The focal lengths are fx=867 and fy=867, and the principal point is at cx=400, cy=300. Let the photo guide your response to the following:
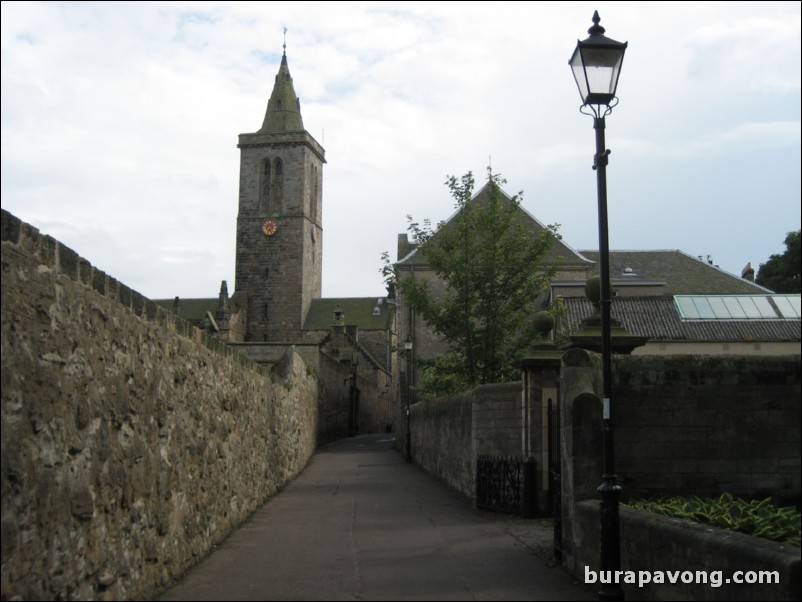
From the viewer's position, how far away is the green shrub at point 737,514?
19.6 ft

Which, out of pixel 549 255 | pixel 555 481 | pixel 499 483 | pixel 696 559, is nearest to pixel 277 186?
pixel 549 255

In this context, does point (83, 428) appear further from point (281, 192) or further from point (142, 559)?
point (281, 192)

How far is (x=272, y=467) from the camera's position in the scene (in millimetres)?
16797

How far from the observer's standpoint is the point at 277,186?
81.6 metres

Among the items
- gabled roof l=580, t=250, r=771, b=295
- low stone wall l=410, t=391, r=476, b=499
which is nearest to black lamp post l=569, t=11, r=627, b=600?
low stone wall l=410, t=391, r=476, b=499

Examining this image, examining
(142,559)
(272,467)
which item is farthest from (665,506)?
(272,467)

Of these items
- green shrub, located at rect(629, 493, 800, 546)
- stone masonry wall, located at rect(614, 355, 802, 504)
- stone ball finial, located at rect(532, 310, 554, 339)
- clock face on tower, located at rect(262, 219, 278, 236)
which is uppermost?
clock face on tower, located at rect(262, 219, 278, 236)

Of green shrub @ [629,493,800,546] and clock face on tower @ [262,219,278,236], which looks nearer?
green shrub @ [629,493,800,546]

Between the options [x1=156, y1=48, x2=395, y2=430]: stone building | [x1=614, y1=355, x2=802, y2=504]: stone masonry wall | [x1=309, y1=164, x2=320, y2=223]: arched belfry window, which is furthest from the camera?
[x1=309, y1=164, x2=320, y2=223]: arched belfry window

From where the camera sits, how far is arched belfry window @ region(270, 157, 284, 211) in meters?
81.1

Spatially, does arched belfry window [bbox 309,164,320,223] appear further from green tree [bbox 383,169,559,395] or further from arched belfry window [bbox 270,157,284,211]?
green tree [bbox 383,169,559,395]

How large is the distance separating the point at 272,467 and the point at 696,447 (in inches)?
397

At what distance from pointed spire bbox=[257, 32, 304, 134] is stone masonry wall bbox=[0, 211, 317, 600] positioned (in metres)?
74.8

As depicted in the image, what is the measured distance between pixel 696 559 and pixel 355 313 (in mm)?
76948
